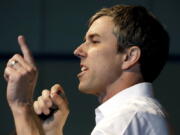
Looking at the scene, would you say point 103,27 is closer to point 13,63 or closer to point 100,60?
point 100,60

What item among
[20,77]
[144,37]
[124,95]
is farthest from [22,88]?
[144,37]

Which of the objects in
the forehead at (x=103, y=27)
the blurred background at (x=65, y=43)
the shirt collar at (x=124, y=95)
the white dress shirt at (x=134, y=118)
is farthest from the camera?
the blurred background at (x=65, y=43)

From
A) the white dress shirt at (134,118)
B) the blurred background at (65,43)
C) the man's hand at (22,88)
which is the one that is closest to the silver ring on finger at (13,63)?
the man's hand at (22,88)

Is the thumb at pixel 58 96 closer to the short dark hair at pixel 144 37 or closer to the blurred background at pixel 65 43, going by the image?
the short dark hair at pixel 144 37

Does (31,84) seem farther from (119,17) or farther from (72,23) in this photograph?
(72,23)

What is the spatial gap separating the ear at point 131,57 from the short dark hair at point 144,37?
1 centimetres

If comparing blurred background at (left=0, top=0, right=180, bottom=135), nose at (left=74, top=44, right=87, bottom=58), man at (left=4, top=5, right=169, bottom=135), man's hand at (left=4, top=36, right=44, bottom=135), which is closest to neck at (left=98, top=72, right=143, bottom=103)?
man at (left=4, top=5, right=169, bottom=135)

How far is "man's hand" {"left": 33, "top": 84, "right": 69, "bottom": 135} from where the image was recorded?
162 centimetres

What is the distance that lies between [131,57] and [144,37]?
7 centimetres

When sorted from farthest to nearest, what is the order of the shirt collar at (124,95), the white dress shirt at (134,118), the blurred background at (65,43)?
the blurred background at (65,43) < the shirt collar at (124,95) < the white dress shirt at (134,118)

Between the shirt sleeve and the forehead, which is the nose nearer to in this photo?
the forehead

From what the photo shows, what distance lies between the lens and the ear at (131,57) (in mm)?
1531

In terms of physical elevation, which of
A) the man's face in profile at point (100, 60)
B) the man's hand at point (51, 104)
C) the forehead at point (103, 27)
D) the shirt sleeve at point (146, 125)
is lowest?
the man's hand at point (51, 104)

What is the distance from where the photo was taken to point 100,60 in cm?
156
